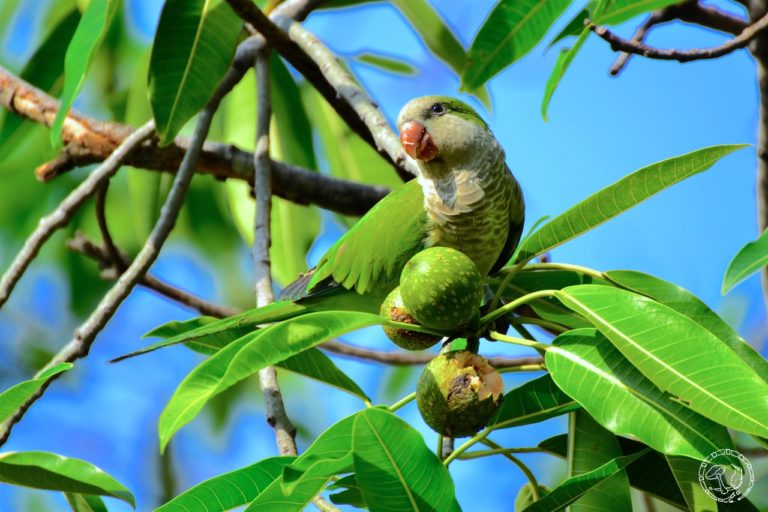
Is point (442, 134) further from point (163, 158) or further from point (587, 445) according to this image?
point (163, 158)

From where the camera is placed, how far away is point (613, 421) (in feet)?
4.24

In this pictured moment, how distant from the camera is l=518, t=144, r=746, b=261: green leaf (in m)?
1.45

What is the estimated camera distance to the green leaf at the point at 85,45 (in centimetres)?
186

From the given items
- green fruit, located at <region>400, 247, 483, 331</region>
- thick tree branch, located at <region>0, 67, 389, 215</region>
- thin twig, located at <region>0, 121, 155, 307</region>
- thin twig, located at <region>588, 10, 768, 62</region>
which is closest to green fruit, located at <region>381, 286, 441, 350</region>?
green fruit, located at <region>400, 247, 483, 331</region>

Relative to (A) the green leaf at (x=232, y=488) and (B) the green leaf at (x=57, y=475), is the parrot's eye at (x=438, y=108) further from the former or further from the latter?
(B) the green leaf at (x=57, y=475)

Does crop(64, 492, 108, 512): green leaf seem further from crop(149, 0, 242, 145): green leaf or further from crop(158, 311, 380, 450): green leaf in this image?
crop(149, 0, 242, 145): green leaf

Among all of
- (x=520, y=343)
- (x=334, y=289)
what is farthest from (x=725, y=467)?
(x=334, y=289)

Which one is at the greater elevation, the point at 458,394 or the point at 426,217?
the point at 426,217

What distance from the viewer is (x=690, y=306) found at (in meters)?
1.58

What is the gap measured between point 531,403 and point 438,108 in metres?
0.81

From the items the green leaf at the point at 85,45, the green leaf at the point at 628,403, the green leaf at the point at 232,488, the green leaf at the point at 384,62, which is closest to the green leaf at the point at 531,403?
the green leaf at the point at 628,403

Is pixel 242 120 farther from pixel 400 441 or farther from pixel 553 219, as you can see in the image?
pixel 400 441

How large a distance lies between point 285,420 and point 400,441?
0.50m

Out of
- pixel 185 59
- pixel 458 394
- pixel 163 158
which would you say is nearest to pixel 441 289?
pixel 458 394
